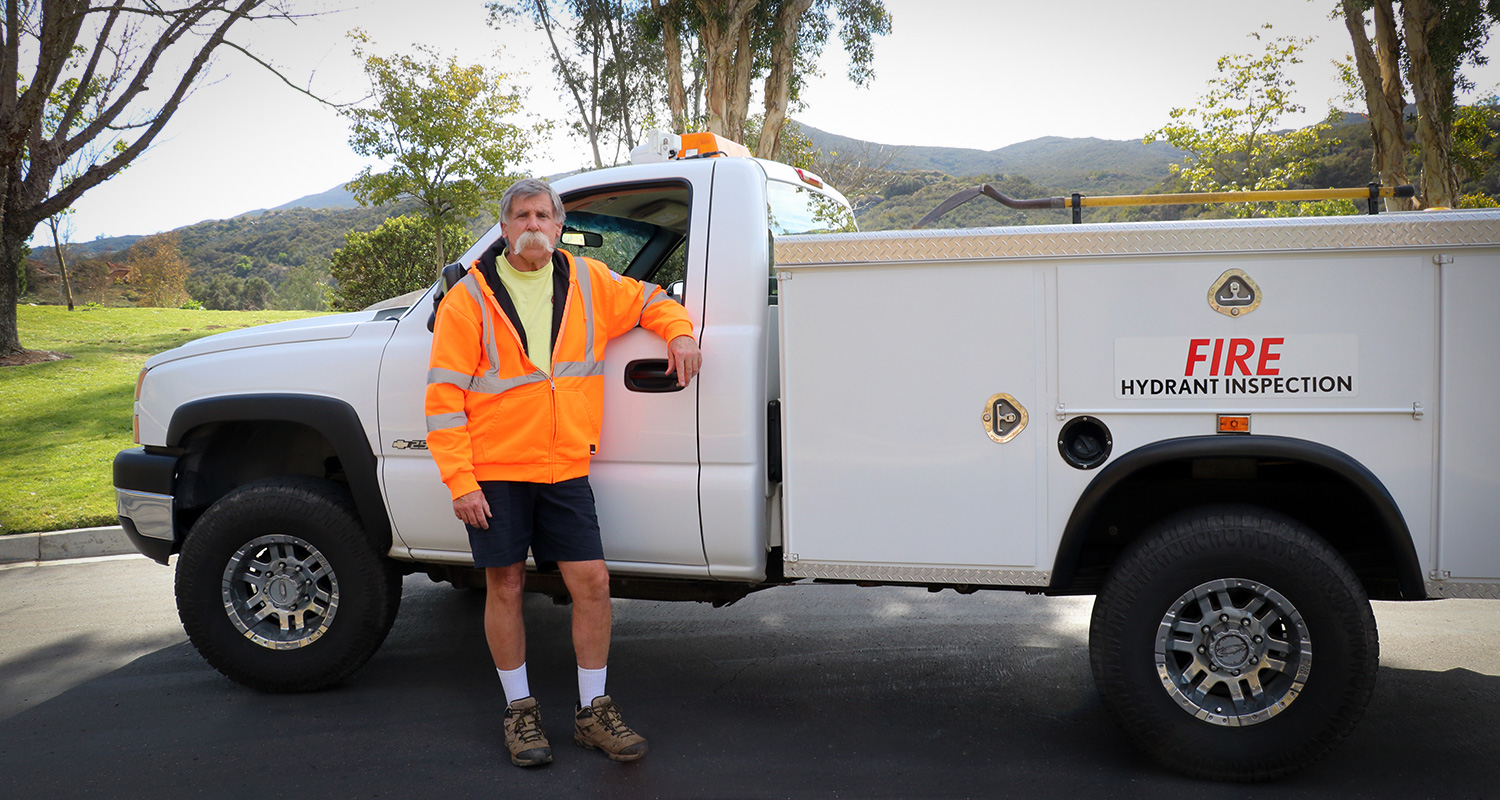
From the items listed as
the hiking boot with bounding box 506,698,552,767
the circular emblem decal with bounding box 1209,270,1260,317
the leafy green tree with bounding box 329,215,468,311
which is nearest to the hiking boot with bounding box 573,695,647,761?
the hiking boot with bounding box 506,698,552,767

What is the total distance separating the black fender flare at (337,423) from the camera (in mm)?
3732

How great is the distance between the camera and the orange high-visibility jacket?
3193 mm

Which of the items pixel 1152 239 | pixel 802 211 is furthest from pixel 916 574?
pixel 802 211

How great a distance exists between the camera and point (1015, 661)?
14.0ft

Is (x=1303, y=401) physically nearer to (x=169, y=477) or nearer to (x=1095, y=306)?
(x=1095, y=306)

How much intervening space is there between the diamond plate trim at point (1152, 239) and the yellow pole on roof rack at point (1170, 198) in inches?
5.3

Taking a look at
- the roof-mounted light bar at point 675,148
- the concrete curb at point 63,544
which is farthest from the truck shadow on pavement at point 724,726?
the concrete curb at point 63,544

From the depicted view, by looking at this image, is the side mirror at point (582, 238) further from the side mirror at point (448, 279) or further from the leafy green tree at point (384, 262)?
the leafy green tree at point (384, 262)

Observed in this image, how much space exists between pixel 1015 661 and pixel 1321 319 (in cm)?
205

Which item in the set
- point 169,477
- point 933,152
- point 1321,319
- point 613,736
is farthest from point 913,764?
point 933,152

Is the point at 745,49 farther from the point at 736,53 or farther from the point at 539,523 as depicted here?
the point at 539,523

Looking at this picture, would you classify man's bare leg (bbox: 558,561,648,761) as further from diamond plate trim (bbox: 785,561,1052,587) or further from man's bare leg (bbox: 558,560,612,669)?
diamond plate trim (bbox: 785,561,1052,587)

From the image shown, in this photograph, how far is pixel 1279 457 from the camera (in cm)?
291

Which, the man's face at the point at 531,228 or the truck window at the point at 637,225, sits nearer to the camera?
the man's face at the point at 531,228
